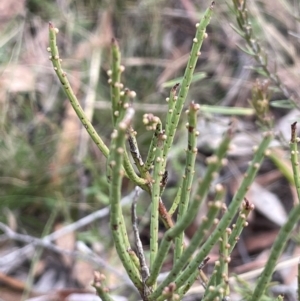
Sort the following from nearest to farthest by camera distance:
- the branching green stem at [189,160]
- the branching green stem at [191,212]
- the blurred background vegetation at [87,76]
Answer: the branching green stem at [191,212] < the branching green stem at [189,160] < the blurred background vegetation at [87,76]

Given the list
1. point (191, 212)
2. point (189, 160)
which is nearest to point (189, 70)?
point (189, 160)

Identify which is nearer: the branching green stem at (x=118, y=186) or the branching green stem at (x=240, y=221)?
the branching green stem at (x=118, y=186)

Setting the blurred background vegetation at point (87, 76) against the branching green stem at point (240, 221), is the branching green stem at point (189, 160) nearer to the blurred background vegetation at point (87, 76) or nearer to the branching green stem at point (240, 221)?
the branching green stem at point (240, 221)

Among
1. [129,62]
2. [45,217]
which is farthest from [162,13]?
[45,217]

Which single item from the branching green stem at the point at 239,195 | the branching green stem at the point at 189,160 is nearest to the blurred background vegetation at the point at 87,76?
the branching green stem at the point at 189,160

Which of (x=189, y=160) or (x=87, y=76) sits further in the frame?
(x=87, y=76)

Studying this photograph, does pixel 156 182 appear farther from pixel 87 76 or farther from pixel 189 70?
pixel 87 76

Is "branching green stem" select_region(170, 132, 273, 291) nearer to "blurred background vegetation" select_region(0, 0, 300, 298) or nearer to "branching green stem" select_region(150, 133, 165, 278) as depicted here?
"branching green stem" select_region(150, 133, 165, 278)

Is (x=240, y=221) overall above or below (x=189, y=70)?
below
